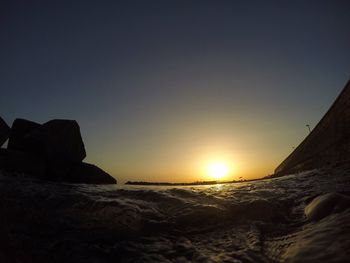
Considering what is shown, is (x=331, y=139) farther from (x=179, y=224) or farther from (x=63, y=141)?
(x=63, y=141)

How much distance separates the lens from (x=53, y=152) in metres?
8.88

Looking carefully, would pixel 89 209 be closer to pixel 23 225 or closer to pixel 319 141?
pixel 23 225

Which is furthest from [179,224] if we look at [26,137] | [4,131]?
[4,131]

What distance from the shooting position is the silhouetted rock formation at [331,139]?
819cm

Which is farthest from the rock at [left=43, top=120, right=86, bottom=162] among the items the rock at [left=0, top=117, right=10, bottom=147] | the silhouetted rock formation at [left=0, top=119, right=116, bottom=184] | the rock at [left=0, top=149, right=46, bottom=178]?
the rock at [left=0, top=117, right=10, bottom=147]

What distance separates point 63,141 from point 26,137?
109cm

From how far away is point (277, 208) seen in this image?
398 centimetres

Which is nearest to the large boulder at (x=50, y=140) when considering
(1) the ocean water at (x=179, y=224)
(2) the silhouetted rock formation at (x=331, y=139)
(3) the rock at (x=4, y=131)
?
(3) the rock at (x=4, y=131)

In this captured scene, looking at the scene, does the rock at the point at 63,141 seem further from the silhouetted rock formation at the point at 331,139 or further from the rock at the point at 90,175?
the silhouetted rock formation at the point at 331,139

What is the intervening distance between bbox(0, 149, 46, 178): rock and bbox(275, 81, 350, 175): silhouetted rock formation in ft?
26.2

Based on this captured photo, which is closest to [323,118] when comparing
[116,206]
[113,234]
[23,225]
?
[116,206]

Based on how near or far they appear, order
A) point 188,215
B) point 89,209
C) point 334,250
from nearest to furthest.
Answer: point 334,250, point 188,215, point 89,209

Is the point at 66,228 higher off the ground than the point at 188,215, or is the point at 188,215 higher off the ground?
the point at 188,215

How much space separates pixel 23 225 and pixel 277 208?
131 inches
